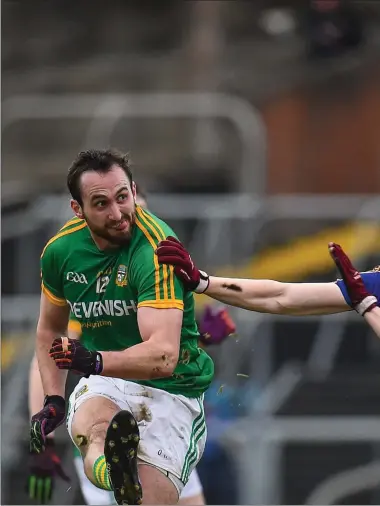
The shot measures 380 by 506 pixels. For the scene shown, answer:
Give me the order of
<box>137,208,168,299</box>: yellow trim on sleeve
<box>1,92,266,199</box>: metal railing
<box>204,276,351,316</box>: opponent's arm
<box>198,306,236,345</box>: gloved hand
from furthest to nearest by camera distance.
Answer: <box>1,92,266,199</box>: metal railing < <box>198,306,236,345</box>: gloved hand < <box>204,276,351,316</box>: opponent's arm < <box>137,208,168,299</box>: yellow trim on sleeve

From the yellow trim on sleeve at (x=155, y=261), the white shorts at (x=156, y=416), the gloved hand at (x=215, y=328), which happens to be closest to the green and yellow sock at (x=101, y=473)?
the white shorts at (x=156, y=416)

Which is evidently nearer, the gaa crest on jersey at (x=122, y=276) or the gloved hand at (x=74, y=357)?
the gloved hand at (x=74, y=357)

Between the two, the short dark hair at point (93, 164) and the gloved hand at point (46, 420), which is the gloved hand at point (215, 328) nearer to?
the gloved hand at point (46, 420)

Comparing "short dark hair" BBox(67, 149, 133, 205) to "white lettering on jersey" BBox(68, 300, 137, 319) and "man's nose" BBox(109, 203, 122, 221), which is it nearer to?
"man's nose" BBox(109, 203, 122, 221)

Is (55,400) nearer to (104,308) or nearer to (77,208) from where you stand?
(104,308)

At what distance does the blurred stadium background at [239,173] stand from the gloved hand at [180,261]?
Result: 2069 millimetres

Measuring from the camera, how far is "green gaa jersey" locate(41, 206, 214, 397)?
17.7ft

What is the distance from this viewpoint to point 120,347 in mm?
5641

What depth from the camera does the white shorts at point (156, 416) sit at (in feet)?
18.3

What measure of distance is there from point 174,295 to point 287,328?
5.26m

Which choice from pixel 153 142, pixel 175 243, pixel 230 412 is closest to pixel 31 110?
pixel 153 142

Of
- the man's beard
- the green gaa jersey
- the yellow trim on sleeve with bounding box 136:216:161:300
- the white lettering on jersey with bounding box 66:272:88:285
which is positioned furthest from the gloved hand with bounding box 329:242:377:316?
the white lettering on jersey with bounding box 66:272:88:285

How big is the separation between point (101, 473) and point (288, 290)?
1.26 metres

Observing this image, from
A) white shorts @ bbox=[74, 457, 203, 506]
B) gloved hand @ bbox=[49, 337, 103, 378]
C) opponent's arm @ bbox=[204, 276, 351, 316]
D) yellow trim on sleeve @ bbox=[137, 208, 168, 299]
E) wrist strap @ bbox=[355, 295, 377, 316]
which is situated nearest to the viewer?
gloved hand @ bbox=[49, 337, 103, 378]
